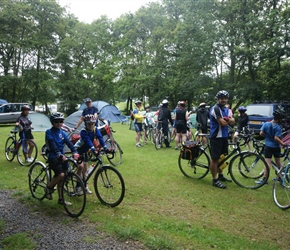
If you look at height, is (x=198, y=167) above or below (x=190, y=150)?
below

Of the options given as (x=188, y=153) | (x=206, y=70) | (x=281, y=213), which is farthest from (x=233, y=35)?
(x=281, y=213)

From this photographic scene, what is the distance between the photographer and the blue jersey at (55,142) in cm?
405

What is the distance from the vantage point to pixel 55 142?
4145 millimetres

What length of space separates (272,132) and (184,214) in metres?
2.56

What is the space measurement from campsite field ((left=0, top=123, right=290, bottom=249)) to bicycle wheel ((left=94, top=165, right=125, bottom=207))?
14cm

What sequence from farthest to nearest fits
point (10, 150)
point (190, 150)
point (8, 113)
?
point (8, 113), point (10, 150), point (190, 150)

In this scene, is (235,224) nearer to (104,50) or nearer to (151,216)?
(151,216)

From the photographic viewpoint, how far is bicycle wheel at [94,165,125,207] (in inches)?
166

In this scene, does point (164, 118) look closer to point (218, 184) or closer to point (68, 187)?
point (218, 184)

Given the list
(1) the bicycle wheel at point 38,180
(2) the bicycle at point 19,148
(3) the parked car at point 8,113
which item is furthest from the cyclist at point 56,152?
(3) the parked car at point 8,113

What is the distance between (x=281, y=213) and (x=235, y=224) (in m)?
0.98

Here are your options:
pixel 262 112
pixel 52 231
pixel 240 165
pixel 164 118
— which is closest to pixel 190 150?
pixel 240 165

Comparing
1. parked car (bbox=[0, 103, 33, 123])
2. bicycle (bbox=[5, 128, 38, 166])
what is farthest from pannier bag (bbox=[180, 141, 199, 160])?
parked car (bbox=[0, 103, 33, 123])

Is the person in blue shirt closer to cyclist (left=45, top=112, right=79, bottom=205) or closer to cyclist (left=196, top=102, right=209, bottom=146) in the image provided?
cyclist (left=196, top=102, right=209, bottom=146)
